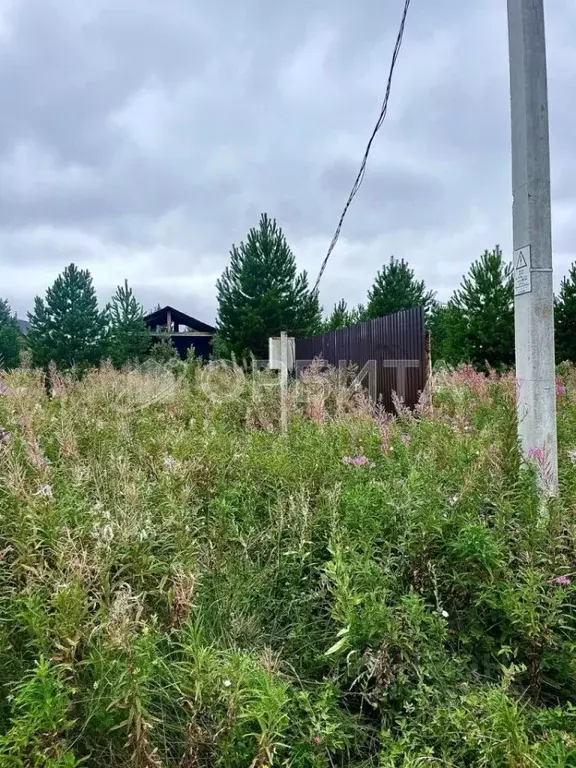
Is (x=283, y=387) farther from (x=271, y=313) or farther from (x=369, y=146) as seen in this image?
(x=271, y=313)

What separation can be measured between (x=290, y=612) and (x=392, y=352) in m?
4.63

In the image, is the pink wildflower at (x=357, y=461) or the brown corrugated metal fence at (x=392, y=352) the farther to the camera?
the brown corrugated metal fence at (x=392, y=352)

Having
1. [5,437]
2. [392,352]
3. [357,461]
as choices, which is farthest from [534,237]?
[392,352]

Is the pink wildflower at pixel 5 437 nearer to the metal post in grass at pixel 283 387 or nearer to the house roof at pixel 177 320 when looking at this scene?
the metal post in grass at pixel 283 387

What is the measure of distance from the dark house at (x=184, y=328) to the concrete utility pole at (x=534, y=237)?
26.3 meters

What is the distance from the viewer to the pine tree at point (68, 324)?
77.8 ft

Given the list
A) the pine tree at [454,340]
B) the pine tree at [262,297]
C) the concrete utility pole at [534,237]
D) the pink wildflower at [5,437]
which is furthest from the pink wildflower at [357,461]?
the pine tree at [262,297]

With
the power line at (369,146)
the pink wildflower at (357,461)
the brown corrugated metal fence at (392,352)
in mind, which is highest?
the power line at (369,146)

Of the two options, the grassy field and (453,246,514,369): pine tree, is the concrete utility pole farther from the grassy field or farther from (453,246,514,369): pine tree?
(453,246,514,369): pine tree

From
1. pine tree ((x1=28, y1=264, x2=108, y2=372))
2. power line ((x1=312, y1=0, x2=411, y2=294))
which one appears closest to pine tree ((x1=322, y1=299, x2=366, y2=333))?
pine tree ((x1=28, y1=264, x2=108, y2=372))

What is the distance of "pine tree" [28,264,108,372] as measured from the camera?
2370 cm

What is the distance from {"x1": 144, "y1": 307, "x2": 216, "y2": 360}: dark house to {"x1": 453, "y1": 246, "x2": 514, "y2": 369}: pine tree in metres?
15.5

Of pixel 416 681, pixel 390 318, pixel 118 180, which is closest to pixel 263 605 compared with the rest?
pixel 416 681

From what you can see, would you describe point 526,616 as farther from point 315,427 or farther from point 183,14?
point 183,14
